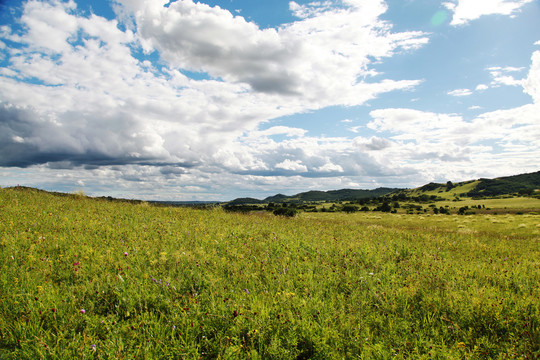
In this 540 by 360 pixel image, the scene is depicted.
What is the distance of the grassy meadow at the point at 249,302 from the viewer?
13.3 ft

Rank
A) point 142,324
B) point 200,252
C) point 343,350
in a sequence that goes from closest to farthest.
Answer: point 343,350, point 142,324, point 200,252

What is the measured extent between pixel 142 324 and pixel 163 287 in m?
1.09

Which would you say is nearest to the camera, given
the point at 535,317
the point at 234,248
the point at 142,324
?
the point at 142,324

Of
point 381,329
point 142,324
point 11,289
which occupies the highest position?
point 11,289

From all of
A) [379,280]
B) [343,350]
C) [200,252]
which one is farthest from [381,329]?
[200,252]

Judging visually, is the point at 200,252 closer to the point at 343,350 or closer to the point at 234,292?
the point at 234,292

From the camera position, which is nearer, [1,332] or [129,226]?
[1,332]

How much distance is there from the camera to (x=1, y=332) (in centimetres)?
422

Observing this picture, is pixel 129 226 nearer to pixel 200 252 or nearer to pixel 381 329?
pixel 200 252

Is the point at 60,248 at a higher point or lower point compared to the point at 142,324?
higher

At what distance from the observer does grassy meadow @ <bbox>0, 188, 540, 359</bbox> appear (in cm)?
405

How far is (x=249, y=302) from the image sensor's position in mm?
5121

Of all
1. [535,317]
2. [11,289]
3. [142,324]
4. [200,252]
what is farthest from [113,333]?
[535,317]

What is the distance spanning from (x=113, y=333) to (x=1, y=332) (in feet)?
5.91
